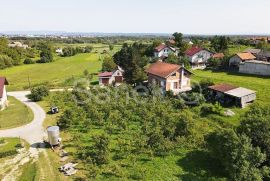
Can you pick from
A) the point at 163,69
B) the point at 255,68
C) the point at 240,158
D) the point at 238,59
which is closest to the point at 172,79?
the point at 163,69

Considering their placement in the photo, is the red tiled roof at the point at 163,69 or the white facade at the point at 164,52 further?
the white facade at the point at 164,52

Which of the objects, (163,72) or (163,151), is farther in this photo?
(163,72)

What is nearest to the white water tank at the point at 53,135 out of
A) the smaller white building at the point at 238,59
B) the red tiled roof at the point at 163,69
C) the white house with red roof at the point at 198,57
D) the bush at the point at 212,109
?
the bush at the point at 212,109

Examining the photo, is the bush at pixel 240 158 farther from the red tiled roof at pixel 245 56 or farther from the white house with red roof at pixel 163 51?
the white house with red roof at pixel 163 51

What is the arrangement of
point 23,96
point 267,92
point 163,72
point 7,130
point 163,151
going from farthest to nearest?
point 23,96, point 163,72, point 267,92, point 7,130, point 163,151

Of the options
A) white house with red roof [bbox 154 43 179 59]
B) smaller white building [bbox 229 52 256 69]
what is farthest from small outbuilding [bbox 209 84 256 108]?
white house with red roof [bbox 154 43 179 59]

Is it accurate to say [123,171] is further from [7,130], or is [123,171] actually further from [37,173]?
[7,130]

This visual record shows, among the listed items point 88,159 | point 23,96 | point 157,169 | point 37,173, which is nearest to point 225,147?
point 157,169
